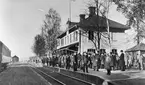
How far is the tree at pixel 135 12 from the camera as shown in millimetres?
13519

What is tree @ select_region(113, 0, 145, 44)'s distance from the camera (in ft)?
44.4

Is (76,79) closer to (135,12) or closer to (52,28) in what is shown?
(135,12)

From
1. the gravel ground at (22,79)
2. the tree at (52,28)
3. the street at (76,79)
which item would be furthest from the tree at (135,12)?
the tree at (52,28)

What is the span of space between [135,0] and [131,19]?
220 cm

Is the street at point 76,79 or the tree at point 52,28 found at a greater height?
the tree at point 52,28

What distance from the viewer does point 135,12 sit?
14266mm

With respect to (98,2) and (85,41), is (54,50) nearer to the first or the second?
(85,41)

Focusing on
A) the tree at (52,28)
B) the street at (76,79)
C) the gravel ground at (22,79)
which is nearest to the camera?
the street at (76,79)

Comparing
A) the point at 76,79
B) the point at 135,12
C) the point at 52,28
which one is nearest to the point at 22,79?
the point at 76,79

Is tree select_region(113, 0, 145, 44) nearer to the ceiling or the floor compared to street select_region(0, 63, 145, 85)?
nearer to the ceiling

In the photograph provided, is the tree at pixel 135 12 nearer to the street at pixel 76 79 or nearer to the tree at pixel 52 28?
the street at pixel 76 79

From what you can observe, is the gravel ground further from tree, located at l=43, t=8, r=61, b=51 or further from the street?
tree, located at l=43, t=8, r=61, b=51

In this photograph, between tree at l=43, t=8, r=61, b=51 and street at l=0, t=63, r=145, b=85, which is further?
tree at l=43, t=8, r=61, b=51

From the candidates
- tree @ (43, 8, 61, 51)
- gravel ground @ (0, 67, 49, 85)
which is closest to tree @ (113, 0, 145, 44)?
gravel ground @ (0, 67, 49, 85)
